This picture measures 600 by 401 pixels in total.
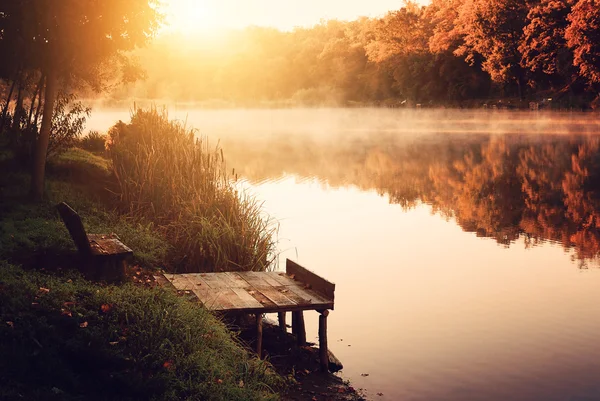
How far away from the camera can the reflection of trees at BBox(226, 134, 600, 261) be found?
1719cm

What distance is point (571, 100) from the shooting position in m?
51.2

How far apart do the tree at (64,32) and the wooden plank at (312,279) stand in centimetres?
520

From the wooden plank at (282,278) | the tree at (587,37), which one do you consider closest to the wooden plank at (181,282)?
the wooden plank at (282,278)

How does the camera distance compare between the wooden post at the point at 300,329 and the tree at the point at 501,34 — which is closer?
the wooden post at the point at 300,329

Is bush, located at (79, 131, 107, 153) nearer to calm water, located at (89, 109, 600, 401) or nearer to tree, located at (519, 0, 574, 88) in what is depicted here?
calm water, located at (89, 109, 600, 401)

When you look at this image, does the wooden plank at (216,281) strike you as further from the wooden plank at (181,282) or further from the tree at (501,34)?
the tree at (501,34)

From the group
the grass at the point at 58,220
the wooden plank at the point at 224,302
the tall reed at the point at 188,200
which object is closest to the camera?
the wooden plank at the point at 224,302

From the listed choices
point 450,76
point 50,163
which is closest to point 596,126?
point 450,76

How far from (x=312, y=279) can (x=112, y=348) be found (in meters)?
2.80

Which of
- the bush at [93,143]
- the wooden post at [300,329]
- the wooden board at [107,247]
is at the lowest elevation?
the wooden post at [300,329]

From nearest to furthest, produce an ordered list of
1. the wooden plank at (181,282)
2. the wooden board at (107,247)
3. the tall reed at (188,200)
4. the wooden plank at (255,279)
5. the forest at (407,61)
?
the wooden board at (107,247), the wooden plank at (181,282), the wooden plank at (255,279), the tall reed at (188,200), the forest at (407,61)

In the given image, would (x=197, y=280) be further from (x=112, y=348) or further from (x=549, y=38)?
(x=549, y=38)

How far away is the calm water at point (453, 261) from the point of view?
8.06 m

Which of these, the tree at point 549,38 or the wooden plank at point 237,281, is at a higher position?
the tree at point 549,38
